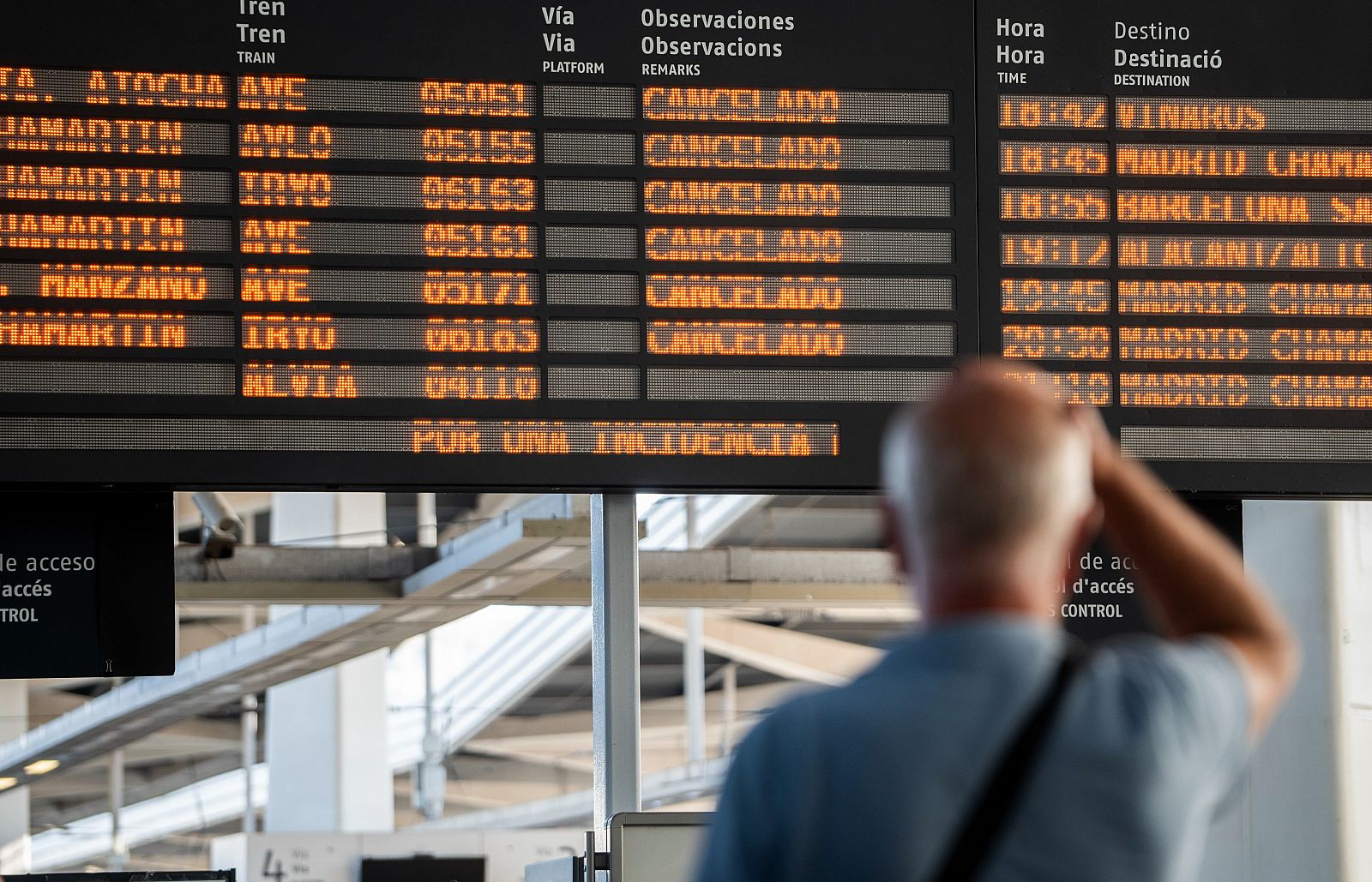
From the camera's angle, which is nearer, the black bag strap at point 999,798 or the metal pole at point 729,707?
the black bag strap at point 999,798

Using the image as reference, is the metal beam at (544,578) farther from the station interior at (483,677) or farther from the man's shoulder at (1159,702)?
the man's shoulder at (1159,702)

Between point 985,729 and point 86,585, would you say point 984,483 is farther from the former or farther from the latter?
point 86,585

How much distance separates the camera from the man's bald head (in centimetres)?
164

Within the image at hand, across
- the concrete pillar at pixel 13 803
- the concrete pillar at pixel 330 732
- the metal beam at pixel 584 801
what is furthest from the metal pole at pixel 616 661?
the concrete pillar at pixel 13 803

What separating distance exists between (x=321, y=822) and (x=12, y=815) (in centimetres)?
613

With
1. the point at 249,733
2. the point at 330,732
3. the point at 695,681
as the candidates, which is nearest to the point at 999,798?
the point at 330,732

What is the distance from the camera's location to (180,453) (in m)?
4.80

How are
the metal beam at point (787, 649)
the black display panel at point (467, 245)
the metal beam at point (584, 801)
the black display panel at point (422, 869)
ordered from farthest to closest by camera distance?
1. the metal beam at point (787, 649)
2. the metal beam at point (584, 801)
3. the black display panel at point (422, 869)
4. the black display panel at point (467, 245)

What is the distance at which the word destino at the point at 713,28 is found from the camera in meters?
5.13

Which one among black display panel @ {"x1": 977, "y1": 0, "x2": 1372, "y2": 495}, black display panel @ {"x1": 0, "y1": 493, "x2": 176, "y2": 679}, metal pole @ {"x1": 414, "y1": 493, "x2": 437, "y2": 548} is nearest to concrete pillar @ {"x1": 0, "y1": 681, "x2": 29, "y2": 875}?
metal pole @ {"x1": 414, "y1": 493, "x2": 437, "y2": 548}

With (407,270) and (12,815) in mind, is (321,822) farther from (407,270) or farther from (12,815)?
(407,270)

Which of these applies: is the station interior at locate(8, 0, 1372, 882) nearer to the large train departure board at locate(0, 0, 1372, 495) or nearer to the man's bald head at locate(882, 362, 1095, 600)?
the large train departure board at locate(0, 0, 1372, 495)

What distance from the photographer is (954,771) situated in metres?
1.62

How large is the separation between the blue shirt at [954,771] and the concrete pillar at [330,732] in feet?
49.0
